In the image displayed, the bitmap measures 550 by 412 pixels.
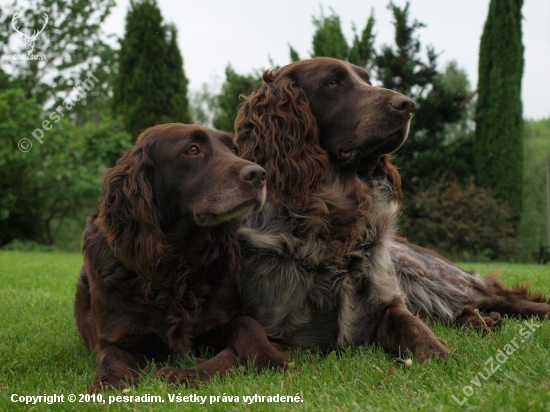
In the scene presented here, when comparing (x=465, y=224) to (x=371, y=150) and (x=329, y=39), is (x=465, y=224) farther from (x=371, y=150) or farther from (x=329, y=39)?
(x=371, y=150)

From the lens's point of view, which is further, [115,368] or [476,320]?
[476,320]

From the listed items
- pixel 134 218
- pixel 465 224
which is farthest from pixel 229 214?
pixel 465 224

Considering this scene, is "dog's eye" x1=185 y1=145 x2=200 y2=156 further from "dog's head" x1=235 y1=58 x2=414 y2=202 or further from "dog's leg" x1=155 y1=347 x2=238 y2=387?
"dog's leg" x1=155 y1=347 x2=238 y2=387

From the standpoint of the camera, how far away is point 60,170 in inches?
469

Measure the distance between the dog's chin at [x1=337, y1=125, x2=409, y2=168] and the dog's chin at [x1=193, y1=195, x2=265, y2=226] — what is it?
60 cm

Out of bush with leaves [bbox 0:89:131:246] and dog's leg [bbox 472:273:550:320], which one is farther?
bush with leaves [bbox 0:89:131:246]

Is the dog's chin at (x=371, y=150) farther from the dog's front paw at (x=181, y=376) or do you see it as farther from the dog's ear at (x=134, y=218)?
the dog's front paw at (x=181, y=376)

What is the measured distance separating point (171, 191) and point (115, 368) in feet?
2.72

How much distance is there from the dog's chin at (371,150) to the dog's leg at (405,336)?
0.73 meters

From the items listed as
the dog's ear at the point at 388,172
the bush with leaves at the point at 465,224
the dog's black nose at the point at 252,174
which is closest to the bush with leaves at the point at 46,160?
the bush with leaves at the point at 465,224

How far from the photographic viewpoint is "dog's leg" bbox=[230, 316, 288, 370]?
8.36ft

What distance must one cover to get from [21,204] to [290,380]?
40.6ft

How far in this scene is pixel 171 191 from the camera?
283 cm

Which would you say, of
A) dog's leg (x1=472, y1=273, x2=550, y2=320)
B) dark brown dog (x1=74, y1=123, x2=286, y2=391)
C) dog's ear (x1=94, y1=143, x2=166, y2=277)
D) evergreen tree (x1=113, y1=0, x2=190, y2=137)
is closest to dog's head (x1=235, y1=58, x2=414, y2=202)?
dark brown dog (x1=74, y1=123, x2=286, y2=391)
